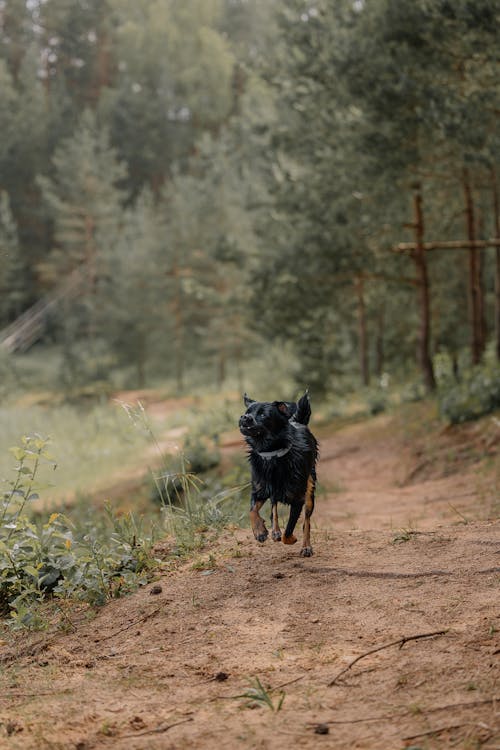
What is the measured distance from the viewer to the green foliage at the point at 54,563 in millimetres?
5527

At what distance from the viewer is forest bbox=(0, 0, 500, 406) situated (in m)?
14.4

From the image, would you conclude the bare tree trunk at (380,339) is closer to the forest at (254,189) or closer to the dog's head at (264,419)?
the forest at (254,189)

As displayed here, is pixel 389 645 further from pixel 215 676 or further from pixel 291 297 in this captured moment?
pixel 291 297

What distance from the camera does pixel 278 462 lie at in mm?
4855

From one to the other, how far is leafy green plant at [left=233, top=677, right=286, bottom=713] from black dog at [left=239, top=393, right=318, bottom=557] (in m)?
1.16

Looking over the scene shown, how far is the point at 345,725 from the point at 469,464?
9.28 metres

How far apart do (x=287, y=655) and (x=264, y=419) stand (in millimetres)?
1342

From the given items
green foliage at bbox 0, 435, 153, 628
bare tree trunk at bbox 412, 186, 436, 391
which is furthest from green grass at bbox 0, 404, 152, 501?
green foliage at bbox 0, 435, 153, 628

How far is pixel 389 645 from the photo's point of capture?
160 inches

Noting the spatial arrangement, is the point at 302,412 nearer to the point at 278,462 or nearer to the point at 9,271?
the point at 278,462

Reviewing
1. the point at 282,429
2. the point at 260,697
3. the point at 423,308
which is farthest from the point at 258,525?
the point at 423,308

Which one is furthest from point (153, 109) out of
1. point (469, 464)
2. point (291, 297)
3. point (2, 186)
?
point (469, 464)

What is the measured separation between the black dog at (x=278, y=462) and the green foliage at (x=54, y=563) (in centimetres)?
124

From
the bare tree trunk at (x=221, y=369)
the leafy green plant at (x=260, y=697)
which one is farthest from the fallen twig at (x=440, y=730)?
the bare tree trunk at (x=221, y=369)
